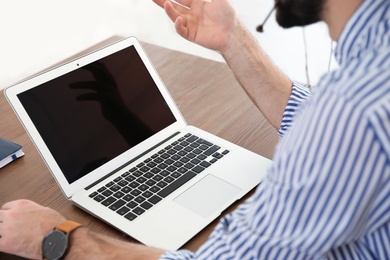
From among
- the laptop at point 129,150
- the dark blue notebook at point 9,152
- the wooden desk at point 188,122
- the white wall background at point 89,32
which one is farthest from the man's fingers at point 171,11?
the dark blue notebook at point 9,152

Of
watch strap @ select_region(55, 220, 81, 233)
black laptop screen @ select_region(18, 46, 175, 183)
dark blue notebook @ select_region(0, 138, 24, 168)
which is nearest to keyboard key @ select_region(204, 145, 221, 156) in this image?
black laptop screen @ select_region(18, 46, 175, 183)

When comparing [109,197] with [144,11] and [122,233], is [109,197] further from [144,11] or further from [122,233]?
[144,11]

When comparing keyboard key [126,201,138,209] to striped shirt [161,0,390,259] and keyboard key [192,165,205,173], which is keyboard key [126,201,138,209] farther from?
striped shirt [161,0,390,259]

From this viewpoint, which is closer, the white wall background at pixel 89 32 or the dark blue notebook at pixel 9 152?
the dark blue notebook at pixel 9 152

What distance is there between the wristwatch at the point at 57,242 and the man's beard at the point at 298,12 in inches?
19.6

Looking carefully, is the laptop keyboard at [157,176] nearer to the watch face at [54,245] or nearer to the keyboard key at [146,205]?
the keyboard key at [146,205]

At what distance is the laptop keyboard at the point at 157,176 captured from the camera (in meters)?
0.94

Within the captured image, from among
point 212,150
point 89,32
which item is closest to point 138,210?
point 212,150

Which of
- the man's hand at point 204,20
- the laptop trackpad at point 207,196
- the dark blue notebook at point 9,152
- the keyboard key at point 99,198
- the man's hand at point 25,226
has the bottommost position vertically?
the laptop trackpad at point 207,196

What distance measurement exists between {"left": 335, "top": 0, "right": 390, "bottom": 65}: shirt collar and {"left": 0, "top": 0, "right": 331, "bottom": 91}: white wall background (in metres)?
0.56

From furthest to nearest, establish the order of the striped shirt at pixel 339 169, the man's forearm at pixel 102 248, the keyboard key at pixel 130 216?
the keyboard key at pixel 130 216, the man's forearm at pixel 102 248, the striped shirt at pixel 339 169

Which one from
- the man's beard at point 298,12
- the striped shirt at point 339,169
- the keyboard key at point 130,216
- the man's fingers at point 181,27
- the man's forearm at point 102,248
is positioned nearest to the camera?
the striped shirt at point 339,169

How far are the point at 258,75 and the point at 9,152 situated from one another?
589 millimetres

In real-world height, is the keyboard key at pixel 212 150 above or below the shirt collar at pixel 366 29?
below
